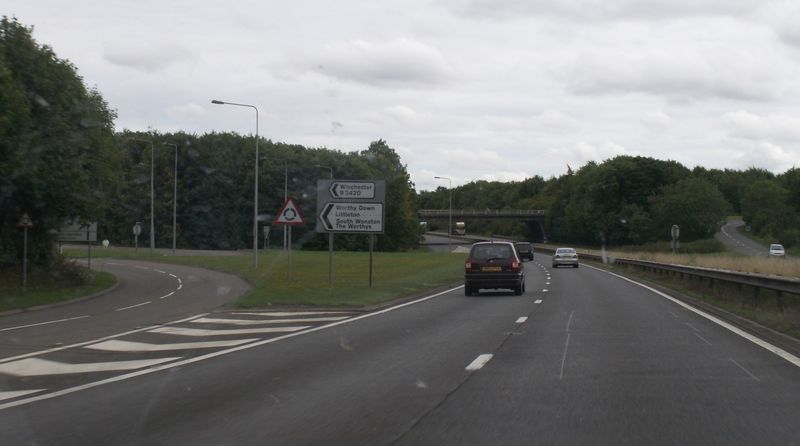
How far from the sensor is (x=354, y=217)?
2694cm

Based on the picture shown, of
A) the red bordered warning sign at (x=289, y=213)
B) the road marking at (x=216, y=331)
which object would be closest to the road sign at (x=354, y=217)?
the red bordered warning sign at (x=289, y=213)

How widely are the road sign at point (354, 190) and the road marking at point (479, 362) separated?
15.5 meters

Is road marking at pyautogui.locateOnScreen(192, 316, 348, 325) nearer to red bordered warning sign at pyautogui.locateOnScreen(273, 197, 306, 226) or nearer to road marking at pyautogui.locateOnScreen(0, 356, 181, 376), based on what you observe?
road marking at pyautogui.locateOnScreen(0, 356, 181, 376)

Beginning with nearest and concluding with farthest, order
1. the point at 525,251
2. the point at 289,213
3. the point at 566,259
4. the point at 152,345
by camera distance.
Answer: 1. the point at 152,345
2. the point at 289,213
3. the point at 566,259
4. the point at 525,251

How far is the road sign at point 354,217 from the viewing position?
26.7m

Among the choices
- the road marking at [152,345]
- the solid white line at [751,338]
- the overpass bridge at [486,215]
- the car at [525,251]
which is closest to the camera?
the solid white line at [751,338]

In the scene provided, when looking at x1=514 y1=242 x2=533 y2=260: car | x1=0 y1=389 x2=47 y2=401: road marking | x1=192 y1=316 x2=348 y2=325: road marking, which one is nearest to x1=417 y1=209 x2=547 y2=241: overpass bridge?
x1=514 y1=242 x2=533 y2=260: car

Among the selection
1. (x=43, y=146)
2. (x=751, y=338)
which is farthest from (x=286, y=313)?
(x=43, y=146)

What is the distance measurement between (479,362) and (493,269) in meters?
15.3

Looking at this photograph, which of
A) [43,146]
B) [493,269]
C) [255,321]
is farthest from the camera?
[43,146]

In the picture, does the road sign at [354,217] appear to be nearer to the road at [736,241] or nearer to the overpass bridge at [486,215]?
the road at [736,241]

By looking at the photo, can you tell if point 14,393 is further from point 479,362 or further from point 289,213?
point 289,213

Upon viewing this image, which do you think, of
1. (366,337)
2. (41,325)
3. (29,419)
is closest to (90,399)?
(29,419)

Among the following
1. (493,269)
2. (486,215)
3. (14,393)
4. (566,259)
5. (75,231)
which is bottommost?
(566,259)
